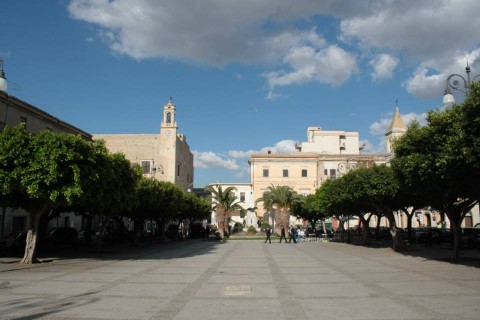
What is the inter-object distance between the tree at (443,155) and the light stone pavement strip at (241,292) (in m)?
3.46

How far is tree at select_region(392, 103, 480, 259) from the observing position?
47.4 ft

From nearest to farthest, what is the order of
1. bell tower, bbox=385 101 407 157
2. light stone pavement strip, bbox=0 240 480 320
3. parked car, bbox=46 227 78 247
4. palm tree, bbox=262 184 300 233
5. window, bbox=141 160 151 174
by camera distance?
light stone pavement strip, bbox=0 240 480 320 < parked car, bbox=46 227 78 247 < palm tree, bbox=262 184 300 233 < bell tower, bbox=385 101 407 157 < window, bbox=141 160 151 174

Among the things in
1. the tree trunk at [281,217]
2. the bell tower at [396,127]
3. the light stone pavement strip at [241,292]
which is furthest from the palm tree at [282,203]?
the light stone pavement strip at [241,292]

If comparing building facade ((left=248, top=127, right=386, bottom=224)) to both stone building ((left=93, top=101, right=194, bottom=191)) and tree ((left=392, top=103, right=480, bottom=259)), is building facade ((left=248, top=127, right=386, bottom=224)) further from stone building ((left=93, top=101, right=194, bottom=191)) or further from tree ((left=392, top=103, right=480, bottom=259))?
tree ((left=392, top=103, right=480, bottom=259))

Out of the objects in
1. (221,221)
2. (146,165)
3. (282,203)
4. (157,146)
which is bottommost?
(221,221)

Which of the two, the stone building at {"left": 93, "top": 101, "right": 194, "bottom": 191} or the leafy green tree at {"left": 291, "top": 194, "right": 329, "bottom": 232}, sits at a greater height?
the stone building at {"left": 93, "top": 101, "right": 194, "bottom": 191}

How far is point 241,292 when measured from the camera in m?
11.2

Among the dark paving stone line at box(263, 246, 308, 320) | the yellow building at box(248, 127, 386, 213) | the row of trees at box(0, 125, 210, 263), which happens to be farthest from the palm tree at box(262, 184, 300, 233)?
the dark paving stone line at box(263, 246, 308, 320)

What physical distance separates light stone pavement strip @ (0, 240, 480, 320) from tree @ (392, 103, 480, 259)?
3459 millimetres

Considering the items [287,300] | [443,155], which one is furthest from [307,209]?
[287,300]

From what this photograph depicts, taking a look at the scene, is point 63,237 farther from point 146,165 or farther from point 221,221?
point 146,165

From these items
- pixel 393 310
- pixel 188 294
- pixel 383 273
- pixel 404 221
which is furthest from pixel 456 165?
pixel 404 221

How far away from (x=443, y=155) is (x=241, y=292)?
9224 millimetres

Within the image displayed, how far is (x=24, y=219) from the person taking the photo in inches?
1382
